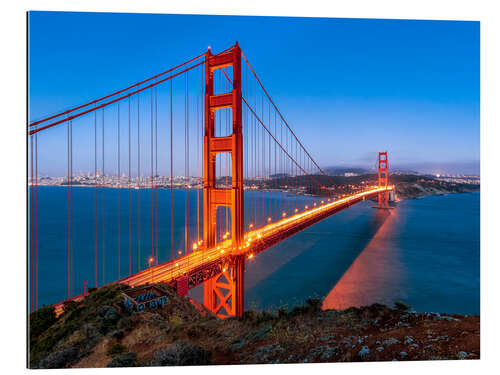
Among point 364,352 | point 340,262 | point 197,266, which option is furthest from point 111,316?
→ point 340,262

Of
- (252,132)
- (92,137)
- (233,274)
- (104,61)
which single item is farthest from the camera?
(252,132)

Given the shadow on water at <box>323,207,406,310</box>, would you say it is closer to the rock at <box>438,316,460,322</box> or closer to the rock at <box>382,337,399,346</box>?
the rock at <box>438,316,460,322</box>

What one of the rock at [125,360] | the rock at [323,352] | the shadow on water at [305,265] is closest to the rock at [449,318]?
the rock at [323,352]

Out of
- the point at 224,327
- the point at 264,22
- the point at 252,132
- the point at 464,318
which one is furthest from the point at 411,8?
the point at 252,132

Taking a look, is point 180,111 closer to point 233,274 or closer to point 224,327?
point 233,274

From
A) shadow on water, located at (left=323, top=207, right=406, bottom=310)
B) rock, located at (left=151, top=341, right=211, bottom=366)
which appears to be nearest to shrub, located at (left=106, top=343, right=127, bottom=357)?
rock, located at (left=151, top=341, right=211, bottom=366)

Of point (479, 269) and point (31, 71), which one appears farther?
point (479, 269)

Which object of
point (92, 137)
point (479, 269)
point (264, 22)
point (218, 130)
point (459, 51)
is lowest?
point (479, 269)
